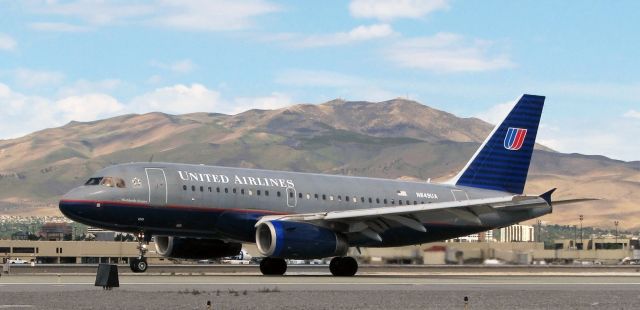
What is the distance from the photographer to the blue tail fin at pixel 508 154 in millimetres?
60844

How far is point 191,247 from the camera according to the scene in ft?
172

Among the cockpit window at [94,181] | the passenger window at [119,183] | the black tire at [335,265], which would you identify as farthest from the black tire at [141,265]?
the black tire at [335,265]

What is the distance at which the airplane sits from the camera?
4831 cm

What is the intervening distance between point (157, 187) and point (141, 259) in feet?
9.83

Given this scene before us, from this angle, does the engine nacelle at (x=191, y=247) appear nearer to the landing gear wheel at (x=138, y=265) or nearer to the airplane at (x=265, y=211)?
the airplane at (x=265, y=211)

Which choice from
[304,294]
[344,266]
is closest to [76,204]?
[344,266]

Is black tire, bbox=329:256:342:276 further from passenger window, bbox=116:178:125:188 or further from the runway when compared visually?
passenger window, bbox=116:178:125:188

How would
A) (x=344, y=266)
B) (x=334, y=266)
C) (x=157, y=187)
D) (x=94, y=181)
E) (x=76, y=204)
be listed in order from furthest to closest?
(x=334, y=266) → (x=344, y=266) → (x=94, y=181) → (x=157, y=187) → (x=76, y=204)

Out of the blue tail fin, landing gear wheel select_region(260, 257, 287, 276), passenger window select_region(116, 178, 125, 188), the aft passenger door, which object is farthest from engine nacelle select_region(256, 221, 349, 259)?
the blue tail fin

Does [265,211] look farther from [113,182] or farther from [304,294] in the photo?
[304,294]

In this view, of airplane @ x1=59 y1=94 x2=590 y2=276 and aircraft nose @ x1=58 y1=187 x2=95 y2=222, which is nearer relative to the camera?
aircraft nose @ x1=58 y1=187 x2=95 y2=222

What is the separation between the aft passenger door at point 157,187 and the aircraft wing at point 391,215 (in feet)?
13.3

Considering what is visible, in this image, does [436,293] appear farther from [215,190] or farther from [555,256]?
[555,256]

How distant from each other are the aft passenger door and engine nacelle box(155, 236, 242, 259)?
3934 millimetres
